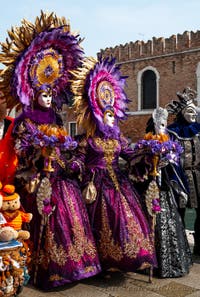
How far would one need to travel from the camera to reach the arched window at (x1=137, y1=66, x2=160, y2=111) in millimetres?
21688

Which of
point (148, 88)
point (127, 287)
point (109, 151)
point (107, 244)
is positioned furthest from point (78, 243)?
point (148, 88)

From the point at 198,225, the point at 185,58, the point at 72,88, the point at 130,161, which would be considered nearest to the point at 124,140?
the point at 130,161

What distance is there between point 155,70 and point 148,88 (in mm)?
1082

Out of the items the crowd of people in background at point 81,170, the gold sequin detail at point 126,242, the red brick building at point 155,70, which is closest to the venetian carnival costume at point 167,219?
the crowd of people in background at point 81,170

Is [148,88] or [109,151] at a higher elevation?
[148,88]

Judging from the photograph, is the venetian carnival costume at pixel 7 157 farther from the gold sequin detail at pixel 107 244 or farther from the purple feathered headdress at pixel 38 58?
the gold sequin detail at pixel 107 244

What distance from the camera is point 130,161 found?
4184mm

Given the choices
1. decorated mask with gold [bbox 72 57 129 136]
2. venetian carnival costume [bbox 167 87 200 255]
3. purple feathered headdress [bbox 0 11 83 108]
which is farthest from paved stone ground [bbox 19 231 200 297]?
purple feathered headdress [bbox 0 11 83 108]

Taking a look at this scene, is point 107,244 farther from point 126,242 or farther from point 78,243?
point 78,243

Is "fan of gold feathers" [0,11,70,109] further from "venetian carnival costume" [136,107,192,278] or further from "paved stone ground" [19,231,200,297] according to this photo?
"paved stone ground" [19,231,200,297]

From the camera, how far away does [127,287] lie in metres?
3.71

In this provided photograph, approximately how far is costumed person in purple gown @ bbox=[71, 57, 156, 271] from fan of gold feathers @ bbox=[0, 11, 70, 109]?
0.59 m

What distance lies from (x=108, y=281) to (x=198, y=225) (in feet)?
5.26

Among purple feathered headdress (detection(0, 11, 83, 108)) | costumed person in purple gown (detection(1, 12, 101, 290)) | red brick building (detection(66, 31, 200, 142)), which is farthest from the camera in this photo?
red brick building (detection(66, 31, 200, 142))
